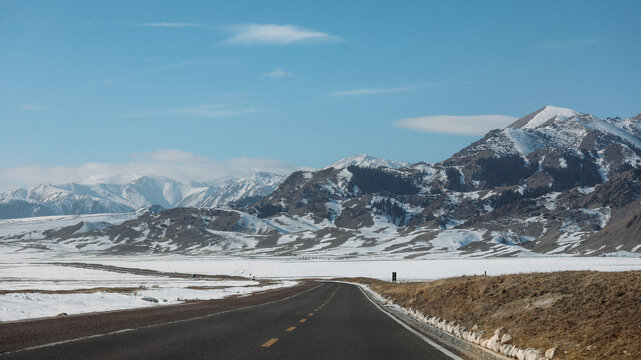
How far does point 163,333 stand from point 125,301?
2603 centimetres

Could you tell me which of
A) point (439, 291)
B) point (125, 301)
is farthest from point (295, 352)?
point (125, 301)

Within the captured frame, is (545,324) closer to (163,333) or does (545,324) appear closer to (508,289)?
(508,289)

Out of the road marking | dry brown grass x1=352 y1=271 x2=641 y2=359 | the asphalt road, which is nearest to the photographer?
dry brown grass x1=352 y1=271 x2=641 y2=359

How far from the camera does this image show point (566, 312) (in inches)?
661

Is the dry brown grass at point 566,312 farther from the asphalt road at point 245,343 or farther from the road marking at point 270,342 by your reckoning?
the road marking at point 270,342

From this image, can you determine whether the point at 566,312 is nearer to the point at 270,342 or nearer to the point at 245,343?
the point at 270,342

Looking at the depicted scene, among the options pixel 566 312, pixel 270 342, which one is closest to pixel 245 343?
pixel 270 342

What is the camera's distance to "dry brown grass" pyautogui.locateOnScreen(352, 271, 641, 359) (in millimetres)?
13086

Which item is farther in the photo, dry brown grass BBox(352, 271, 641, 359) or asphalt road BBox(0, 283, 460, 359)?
asphalt road BBox(0, 283, 460, 359)

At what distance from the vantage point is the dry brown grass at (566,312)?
515 inches

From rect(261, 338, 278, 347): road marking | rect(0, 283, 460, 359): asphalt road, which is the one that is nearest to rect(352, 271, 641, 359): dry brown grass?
rect(0, 283, 460, 359): asphalt road

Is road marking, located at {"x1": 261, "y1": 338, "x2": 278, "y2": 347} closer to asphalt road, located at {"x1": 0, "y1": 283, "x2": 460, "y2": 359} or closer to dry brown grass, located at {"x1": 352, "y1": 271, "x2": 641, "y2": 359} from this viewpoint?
asphalt road, located at {"x1": 0, "y1": 283, "x2": 460, "y2": 359}

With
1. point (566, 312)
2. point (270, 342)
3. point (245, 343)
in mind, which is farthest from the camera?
point (566, 312)

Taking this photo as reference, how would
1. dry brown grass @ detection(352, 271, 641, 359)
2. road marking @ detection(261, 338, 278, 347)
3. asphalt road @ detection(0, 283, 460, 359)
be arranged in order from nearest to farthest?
dry brown grass @ detection(352, 271, 641, 359)
asphalt road @ detection(0, 283, 460, 359)
road marking @ detection(261, 338, 278, 347)
